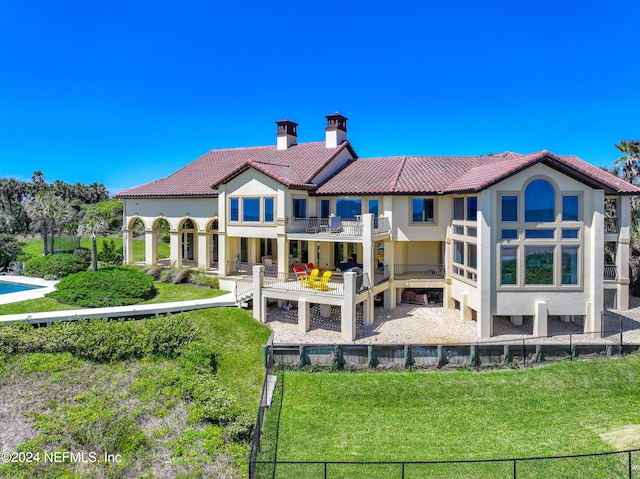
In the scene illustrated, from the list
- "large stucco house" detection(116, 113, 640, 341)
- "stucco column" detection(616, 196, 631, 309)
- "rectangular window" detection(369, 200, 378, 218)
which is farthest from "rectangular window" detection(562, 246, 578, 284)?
"rectangular window" detection(369, 200, 378, 218)

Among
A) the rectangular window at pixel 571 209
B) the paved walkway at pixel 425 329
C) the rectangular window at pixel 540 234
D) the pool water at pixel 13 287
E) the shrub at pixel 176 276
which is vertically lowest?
the paved walkway at pixel 425 329

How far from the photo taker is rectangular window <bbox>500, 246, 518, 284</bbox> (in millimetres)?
21266

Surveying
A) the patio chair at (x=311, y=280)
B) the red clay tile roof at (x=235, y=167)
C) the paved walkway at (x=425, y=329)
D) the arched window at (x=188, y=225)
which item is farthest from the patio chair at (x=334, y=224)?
the arched window at (x=188, y=225)

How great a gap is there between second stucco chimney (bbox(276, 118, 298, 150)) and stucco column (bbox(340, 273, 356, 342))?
16687 mm

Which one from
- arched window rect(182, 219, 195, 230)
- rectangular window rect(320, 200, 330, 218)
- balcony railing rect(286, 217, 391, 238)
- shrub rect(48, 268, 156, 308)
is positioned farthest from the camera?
arched window rect(182, 219, 195, 230)

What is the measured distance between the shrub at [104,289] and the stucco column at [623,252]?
28.1 metres

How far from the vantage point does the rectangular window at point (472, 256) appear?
22503mm

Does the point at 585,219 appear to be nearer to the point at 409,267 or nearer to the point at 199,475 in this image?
the point at 409,267

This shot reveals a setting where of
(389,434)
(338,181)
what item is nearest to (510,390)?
(389,434)

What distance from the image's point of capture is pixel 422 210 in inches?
1024

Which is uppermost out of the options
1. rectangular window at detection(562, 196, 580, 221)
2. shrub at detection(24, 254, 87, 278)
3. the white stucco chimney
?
the white stucco chimney

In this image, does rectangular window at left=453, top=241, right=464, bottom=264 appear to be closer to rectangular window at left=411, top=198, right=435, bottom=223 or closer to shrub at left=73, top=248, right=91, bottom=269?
rectangular window at left=411, top=198, right=435, bottom=223

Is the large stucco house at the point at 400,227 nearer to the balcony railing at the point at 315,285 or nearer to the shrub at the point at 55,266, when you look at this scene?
the balcony railing at the point at 315,285

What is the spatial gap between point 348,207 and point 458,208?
6.64 metres
